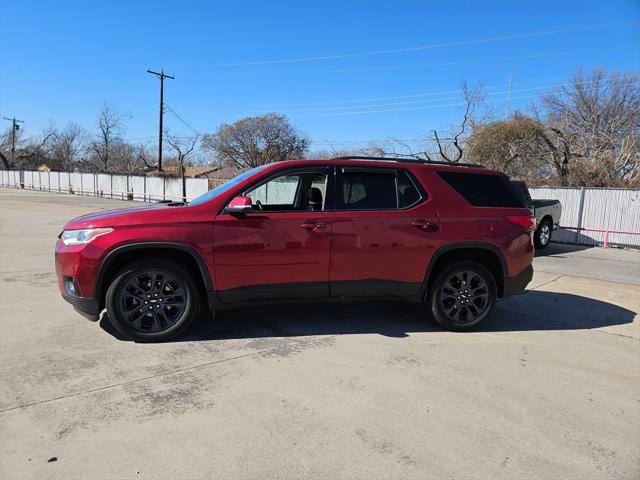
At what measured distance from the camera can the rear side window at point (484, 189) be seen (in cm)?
526

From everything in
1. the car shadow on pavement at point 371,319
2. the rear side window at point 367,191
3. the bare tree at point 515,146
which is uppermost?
the bare tree at point 515,146

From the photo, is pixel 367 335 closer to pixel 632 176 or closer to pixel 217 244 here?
pixel 217 244

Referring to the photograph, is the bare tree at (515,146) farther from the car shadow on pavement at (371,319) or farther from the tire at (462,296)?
the tire at (462,296)

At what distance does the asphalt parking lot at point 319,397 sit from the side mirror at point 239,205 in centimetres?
129

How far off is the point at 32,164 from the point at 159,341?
9280 centimetres

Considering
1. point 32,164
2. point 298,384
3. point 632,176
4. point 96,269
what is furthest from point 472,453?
point 32,164

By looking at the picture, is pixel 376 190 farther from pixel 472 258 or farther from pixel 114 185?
pixel 114 185

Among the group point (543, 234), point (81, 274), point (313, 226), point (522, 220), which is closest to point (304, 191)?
point (313, 226)

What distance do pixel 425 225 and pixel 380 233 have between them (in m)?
0.52

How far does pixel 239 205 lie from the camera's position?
4.47 m

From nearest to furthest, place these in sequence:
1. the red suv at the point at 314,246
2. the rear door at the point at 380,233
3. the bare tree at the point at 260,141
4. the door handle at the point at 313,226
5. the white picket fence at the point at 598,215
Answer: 1. the red suv at the point at 314,246
2. the door handle at the point at 313,226
3. the rear door at the point at 380,233
4. the white picket fence at the point at 598,215
5. the bare tree at the point at 260,141

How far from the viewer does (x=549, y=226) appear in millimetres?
13867

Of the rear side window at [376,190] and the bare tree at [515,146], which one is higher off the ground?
the bare tree at [515,146]

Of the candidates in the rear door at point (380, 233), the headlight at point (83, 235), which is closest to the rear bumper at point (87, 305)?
the headlight at point (83, 235)
